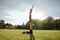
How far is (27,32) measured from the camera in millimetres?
3480

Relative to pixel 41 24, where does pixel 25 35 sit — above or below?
below

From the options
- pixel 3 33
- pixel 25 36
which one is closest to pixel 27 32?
pixel 25 36

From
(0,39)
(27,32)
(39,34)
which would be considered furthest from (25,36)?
(0,39)

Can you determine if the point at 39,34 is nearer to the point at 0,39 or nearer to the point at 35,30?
the point at 35,30

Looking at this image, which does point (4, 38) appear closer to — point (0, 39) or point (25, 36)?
point (0, 39)

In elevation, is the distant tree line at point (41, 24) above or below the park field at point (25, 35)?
above

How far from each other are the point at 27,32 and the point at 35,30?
8.4 inches

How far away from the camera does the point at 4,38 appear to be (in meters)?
3.37

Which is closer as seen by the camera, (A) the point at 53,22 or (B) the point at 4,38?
(B) the point at 4,38

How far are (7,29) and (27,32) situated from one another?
0.52 meters

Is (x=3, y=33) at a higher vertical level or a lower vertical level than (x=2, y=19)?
lower

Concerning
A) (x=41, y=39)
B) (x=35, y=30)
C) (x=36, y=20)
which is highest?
(x=36, y=20)

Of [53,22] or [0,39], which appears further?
[53,22]

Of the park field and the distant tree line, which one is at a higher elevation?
the distant tree line
